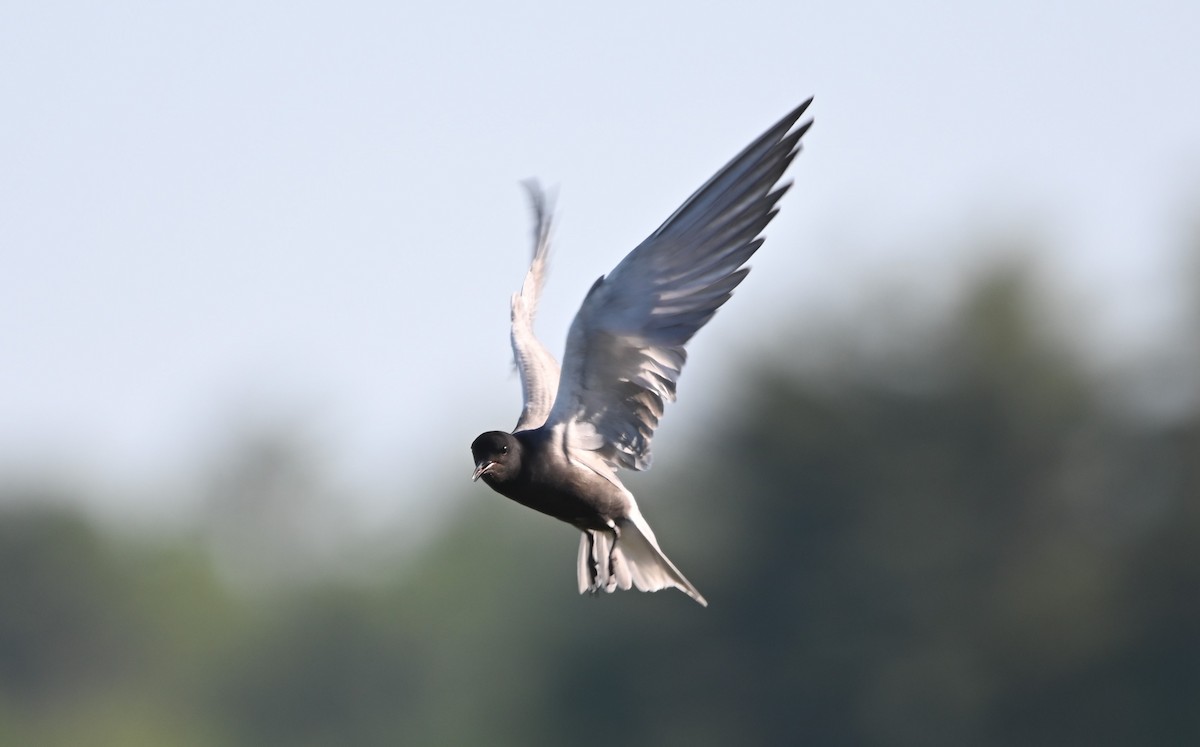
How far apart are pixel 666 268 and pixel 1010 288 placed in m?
40.5

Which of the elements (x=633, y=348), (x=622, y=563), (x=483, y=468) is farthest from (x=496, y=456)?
(x=622, y=563)

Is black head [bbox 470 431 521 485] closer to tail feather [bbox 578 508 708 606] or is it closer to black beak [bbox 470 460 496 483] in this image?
black beak [bbox 470 460 496 483]

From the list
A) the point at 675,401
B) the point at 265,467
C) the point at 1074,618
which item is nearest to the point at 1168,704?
the point at 1074,618

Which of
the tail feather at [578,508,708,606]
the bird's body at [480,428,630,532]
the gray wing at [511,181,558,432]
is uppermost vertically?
the gray wing at [511,181,558,432]

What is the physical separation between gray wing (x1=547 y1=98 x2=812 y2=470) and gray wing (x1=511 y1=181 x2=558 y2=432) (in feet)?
3.73

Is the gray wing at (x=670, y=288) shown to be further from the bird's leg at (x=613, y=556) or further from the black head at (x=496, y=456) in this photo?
the bird's leg at (x=613, y=556)

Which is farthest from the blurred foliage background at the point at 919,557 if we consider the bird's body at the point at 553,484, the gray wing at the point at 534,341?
the bird's body at the point at 553,484

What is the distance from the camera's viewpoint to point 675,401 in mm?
15766

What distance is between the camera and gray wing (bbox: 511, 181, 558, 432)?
1700 cm

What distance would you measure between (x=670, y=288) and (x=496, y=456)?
5.29 feet

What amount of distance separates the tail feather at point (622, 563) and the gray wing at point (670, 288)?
38.6 inches

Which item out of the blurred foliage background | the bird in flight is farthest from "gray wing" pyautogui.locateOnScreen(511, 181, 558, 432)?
the blurred foliage background

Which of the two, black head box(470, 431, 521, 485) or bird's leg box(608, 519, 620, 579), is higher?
black head box(470, 431, 521, 485)

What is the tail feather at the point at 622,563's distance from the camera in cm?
1636
